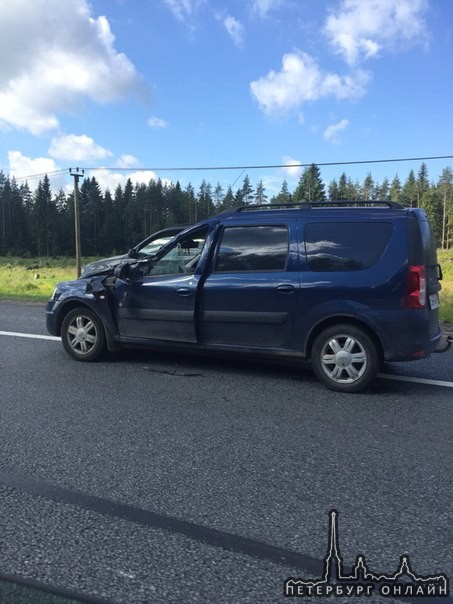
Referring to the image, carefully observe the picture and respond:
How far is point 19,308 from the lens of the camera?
12047 millimetres

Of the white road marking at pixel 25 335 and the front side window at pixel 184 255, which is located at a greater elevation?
the front side window at pixel 184 255

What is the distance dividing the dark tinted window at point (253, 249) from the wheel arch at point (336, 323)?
76 centimetres

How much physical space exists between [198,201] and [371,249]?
10096 centimetres

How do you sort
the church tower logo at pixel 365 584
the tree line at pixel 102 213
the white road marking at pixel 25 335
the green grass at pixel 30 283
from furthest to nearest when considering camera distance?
the tree line at pixel 102 213
the green grass at pixel 30 283
the white road marking at pixel 25 335
the church tower logo at pixel 365 584

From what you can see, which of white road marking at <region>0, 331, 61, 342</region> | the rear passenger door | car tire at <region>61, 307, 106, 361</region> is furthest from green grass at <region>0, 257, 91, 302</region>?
the rear passenger door

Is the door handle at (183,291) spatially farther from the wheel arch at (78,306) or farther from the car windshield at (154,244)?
the car windshield at (154,244)

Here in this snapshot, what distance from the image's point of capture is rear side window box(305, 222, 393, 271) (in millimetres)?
5070

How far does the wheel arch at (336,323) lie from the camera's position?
16.8 feet

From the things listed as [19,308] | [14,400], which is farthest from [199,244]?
[19,308]

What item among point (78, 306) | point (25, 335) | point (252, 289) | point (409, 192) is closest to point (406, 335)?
point (252, 289)

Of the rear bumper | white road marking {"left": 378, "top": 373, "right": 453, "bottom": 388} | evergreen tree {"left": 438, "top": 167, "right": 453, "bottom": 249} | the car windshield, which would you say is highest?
evergreen tree {"left": 438, "top": 167, "right": 453, "bottom": 249}

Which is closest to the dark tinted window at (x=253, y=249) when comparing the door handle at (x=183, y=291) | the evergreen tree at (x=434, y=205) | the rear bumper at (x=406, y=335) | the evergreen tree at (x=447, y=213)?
the door handle at (x=183, y=291)

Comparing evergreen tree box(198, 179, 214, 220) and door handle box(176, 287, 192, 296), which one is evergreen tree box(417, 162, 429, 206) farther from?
door handle box(176, 287, 192, 296)

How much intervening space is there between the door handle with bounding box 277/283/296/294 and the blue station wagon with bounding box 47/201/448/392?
11 mm
